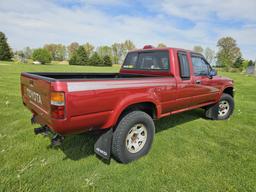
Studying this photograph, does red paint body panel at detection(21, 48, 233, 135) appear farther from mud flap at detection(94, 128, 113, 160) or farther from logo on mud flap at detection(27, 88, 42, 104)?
mud flap at detection(94, 128, 113, 160)

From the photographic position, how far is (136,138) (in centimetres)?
344

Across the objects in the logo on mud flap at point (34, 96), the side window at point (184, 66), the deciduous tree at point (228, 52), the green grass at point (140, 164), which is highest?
the deciduous tree at point (228, 52)

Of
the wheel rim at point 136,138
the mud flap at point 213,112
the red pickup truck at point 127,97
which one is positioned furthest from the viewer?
the mud flap at point 213,112

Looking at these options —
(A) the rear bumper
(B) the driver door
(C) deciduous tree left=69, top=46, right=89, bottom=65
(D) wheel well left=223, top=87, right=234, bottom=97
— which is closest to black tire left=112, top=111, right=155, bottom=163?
(A) the rear bumper

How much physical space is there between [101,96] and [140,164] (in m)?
1.38

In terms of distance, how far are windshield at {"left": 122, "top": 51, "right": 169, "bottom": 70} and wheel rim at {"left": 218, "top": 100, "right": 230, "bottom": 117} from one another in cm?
258

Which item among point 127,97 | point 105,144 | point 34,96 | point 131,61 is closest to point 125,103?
point 127,97

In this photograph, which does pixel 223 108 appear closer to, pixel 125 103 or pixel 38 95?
pixel 125 103

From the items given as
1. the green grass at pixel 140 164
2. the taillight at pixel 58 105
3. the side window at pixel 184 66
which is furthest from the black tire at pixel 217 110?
the taillight at pixel 58 105

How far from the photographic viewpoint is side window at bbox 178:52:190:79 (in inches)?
161

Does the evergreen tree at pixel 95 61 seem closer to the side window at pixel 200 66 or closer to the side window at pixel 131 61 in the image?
the side window at pixel 131 61

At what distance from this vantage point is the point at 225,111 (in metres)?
5.84

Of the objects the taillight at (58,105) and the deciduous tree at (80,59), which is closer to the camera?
the taillight at (58,105)

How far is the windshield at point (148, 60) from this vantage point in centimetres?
414
